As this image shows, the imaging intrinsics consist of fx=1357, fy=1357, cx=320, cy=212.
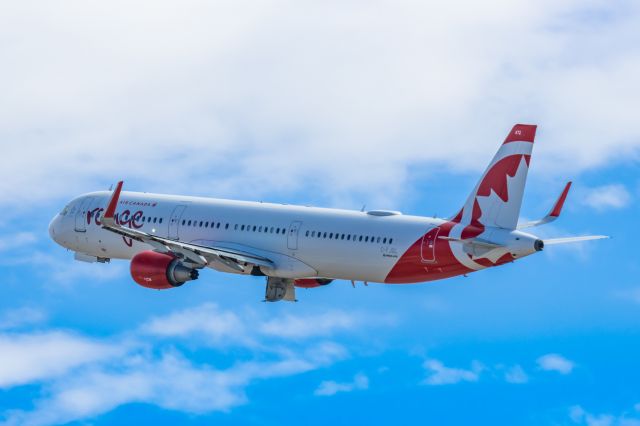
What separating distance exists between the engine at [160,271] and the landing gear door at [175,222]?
301 cm

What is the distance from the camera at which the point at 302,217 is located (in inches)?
2702

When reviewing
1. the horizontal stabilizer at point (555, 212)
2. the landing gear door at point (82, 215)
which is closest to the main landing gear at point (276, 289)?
the landing gear door at point (82, 215)

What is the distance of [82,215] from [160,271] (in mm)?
9448

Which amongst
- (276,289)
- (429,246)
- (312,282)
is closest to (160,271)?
(276,289)

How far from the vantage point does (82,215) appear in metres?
75.4

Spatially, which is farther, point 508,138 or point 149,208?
point 149,208

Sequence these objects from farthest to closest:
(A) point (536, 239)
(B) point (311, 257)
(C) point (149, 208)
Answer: (C) point (149, 208) < (B) point (311, 257) < (A) point (536, 239)

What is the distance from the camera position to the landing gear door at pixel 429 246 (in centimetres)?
6500

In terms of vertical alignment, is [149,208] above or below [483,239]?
above

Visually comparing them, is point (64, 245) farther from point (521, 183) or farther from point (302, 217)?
point (521, 183)

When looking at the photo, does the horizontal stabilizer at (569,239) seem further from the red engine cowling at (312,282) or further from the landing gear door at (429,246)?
the red engine cowling at (312,282)

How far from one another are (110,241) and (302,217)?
11757 millimetres

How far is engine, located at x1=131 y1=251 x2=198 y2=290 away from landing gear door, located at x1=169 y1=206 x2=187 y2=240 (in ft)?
9.89

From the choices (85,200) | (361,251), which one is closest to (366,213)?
(361,251)
